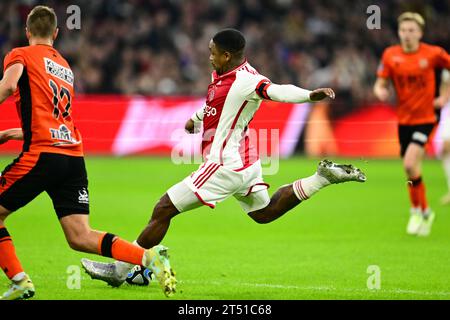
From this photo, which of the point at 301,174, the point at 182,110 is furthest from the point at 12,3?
the point at 301,174

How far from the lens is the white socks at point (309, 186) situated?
806 cm

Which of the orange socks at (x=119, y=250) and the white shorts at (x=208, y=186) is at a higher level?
the white shorts at (x=208, y=186)

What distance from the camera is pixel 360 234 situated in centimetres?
1161

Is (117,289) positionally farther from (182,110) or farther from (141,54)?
(141,54)

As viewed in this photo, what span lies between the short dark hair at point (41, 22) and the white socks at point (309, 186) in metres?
2.59

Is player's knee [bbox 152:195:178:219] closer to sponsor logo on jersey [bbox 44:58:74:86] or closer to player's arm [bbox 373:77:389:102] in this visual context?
sponsor logo on jersey [bbox 44:58:74:86]

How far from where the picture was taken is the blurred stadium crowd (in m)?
24.3

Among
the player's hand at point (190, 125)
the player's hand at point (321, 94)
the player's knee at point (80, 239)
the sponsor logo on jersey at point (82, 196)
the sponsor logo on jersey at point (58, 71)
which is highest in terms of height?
the sponsor logo on jersey at point (58, 71)

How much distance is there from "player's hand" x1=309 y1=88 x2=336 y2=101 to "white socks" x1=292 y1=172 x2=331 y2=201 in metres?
1.25

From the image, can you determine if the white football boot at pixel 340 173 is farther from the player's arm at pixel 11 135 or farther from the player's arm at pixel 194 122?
the player's arm at pixel 11 135

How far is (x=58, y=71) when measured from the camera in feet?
23.5

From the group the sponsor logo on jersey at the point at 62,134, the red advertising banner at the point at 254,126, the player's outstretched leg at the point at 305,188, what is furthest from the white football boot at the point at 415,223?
the red advertising banner at the point at 254,126

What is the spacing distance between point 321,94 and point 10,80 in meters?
2.38

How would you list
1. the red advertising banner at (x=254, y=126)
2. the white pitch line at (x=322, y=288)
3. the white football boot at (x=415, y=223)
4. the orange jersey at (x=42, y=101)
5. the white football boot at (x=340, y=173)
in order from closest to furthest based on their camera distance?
1. the orange jersey at (x=42, y=101)
2. the white pitch line at (x=322, y=288)
3. the white football boot at (x=340, y=173)
4. the white football boot at (x=415, y=223)
5. the red advertising banner at (x=254, y=126)
